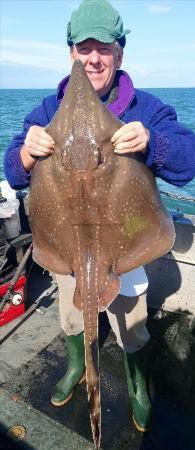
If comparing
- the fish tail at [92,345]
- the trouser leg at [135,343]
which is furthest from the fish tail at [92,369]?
the trouser leg at [135,343]

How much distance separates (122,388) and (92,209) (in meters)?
2.51

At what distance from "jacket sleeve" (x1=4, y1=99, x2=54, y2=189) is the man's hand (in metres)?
0.92

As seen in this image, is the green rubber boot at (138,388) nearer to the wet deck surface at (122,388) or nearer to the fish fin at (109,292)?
the wet deck surface at (122,388)

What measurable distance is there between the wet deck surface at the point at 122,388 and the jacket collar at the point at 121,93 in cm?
282

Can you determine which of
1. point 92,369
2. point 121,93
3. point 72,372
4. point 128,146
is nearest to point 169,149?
point 128,146

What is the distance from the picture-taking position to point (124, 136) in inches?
88.1

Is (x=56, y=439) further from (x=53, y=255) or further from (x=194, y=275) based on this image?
(x=194, y=275)

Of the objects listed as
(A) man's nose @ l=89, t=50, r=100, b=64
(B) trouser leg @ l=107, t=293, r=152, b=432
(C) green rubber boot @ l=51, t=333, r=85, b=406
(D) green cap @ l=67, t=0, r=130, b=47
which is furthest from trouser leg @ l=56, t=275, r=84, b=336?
(D) green cap @ l=67, t=0, r=130, b=47

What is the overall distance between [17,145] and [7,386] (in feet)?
8.36

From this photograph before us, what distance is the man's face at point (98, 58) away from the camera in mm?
2822

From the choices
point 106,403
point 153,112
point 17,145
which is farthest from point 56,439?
point 153,112

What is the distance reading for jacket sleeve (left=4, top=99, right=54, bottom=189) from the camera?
290cm

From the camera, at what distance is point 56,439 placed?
341 centimetres

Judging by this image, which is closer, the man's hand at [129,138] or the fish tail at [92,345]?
the man's hand at [129,138]
